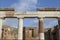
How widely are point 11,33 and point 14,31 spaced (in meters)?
0.56

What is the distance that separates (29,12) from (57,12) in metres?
2.85

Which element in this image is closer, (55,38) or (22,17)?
(22,17)

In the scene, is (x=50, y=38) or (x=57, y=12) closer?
(x=57, y=12)

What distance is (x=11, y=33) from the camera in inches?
1072

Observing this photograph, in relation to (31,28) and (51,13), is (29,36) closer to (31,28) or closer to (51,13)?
(31,28)

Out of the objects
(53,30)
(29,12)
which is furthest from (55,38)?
(29,12)

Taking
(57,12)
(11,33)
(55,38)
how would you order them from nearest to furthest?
(57,12) < (55,38) < (11,33)

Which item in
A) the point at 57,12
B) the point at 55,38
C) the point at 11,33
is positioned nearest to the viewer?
the point at 57,12

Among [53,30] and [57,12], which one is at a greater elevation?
[57,12]

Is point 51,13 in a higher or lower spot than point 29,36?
higher

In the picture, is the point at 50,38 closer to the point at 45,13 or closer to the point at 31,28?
the point at 31,28

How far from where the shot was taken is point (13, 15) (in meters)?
18.6

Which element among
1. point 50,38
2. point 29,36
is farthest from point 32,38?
point 50,38

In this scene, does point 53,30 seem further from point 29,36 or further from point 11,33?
point 11,33
